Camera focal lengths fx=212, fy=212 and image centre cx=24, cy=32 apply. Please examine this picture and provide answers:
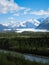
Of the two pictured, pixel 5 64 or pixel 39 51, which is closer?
pixel 5 64

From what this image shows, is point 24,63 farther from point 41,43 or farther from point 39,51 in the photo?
point 41,43

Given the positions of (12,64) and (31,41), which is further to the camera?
(31,41)

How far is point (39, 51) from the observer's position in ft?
289

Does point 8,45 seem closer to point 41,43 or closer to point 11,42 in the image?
point 11,42

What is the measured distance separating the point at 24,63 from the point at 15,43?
78.1m

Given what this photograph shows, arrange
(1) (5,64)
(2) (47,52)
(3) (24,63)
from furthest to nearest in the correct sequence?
(2) (47,52), (3) (24,63), (1) (5,64)

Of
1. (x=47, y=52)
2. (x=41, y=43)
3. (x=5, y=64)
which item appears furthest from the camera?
(x=41, y=43)

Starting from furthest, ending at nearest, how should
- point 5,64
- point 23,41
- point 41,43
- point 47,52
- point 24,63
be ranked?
1. point 23,41
2. point 41,43
3. point 47,52
4. point 24,63
5. point 5,64

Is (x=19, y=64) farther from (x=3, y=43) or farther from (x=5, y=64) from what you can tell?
(x=3, y=43)

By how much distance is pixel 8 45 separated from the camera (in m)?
122

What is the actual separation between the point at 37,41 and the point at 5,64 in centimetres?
8017

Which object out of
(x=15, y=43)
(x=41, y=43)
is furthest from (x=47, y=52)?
(x=15, y=43)

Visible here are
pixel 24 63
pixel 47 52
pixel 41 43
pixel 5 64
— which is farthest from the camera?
pixel 41 43

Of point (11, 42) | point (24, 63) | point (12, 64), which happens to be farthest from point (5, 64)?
point (11, 42)
